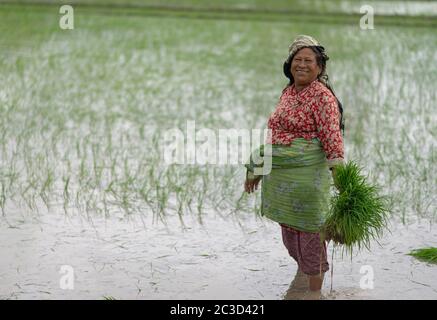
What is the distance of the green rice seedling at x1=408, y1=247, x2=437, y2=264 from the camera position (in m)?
3.76

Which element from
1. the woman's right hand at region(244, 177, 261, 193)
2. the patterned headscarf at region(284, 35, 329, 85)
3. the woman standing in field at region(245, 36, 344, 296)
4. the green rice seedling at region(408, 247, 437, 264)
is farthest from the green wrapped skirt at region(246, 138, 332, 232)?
the green rice seedling at region(408, 247, 437, 264)

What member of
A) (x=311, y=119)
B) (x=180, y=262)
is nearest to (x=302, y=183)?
(x=311, y=119)

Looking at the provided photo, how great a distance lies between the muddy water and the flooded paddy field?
1cm

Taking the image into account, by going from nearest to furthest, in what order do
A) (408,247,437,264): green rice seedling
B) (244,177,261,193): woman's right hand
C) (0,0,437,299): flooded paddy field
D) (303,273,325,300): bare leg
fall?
(303,273,325,300): bare leg → (244,177,261,193): woman's right hand → (0,0,437,299): flooded paddy field → (408,247,437,264): green rice seedling

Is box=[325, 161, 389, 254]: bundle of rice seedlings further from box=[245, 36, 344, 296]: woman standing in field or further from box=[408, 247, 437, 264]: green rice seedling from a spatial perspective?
box=[408, 247, 437, 264]: green rice seedling

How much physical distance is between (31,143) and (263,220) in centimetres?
205

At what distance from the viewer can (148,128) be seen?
6.26m

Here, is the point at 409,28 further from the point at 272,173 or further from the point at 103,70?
the point at 272,173

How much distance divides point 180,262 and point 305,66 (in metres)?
1.08

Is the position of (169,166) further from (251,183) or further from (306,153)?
(306,153)

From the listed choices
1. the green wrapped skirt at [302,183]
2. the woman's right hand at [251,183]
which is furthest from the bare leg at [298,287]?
the woman's right hand at [251,183]

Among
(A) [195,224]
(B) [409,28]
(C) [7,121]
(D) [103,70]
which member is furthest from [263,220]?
(B) [409,28]

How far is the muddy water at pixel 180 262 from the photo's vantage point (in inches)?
132
